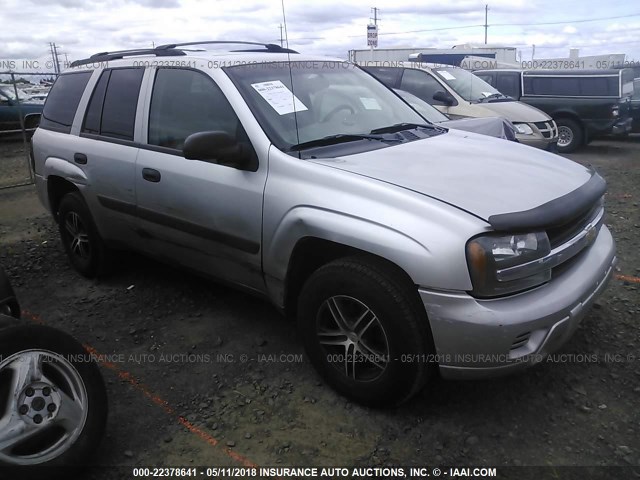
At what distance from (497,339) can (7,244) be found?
17.2ft

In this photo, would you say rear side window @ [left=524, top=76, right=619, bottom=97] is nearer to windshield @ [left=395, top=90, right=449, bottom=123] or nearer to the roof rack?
windshield @ [left=395, top=90, right=449, bottom=123]

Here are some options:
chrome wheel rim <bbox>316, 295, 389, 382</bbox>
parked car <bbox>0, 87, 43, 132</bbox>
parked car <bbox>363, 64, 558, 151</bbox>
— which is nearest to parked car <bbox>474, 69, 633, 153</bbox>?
parked car <bbox>363, 64, 558, 151</bbox>

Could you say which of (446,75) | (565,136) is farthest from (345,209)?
(565,136)

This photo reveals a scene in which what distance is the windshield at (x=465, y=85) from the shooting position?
898cm

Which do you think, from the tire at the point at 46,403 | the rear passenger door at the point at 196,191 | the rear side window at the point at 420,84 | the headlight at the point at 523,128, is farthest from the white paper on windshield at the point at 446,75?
the tire at the point at 46,403

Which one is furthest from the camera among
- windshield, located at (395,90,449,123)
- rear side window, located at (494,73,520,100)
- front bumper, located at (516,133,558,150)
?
rear side window, located at (494,73,520,100)

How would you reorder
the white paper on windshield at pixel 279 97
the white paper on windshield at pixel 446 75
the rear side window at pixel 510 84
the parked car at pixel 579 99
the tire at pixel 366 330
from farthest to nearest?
1. the rear side window at pixel 510 84
2. the parked car at pixel 579 99
3. the white paper on windshield at pixel 446 75
4. the white paper on windshield at pixel 279 97
5. the tire at pixel 366 330

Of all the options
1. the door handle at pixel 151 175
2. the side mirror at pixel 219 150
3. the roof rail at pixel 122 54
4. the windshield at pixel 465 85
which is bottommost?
the door handle at pixel 151 175

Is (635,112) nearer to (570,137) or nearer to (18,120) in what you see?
(570,137)

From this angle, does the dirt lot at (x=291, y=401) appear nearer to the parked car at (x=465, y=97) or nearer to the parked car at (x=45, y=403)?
the parked car at (x=45, y=403)

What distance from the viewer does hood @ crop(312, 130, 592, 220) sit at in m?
2.53

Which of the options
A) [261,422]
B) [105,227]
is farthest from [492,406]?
[105,227]

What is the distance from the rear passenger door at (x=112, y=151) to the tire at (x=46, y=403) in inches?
62.5

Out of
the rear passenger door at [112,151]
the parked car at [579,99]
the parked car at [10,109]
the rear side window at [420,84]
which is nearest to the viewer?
the rear passenger door at [112,151]
